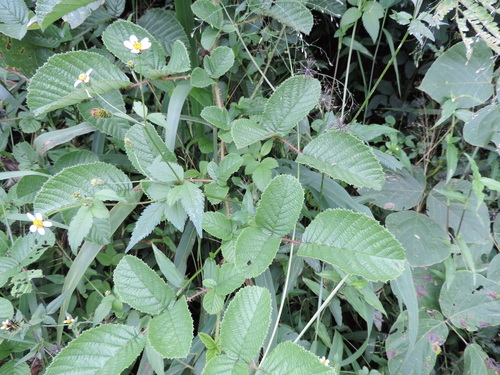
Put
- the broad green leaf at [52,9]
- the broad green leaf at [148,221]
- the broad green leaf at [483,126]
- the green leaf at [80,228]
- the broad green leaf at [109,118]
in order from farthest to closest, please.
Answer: the broad green leaf at [483,126] < the broad green leaf at [109,118] < the broad green leaf at [52,9] < the broad green leaf at [148,221] < the green leaf at [80,228]

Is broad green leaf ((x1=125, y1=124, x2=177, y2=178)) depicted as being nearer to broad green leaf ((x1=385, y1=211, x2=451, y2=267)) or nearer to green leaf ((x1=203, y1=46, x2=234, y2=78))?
green leaf ((x1=203, y1=46, x2=234, y2=78))

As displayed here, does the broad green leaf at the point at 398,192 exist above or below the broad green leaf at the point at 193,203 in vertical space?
below

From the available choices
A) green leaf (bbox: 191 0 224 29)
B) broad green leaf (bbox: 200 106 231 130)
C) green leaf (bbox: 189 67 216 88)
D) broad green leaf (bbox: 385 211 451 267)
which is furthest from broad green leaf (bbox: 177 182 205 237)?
broad green leaf (bbox: 385 211 451 267)

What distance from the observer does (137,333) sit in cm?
92

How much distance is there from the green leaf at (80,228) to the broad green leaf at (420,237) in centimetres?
91

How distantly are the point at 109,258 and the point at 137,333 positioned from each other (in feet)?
1.49

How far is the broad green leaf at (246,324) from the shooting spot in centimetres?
80

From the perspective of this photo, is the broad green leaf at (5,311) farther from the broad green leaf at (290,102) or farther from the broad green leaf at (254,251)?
the broad green leaf at (290,102)

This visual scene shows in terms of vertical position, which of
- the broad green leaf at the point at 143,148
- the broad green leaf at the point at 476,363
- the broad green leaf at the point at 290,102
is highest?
the broad green leaf at the point at 290,102

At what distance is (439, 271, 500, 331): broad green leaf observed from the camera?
124cm

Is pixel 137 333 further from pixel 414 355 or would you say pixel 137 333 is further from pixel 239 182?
pixel 414 355

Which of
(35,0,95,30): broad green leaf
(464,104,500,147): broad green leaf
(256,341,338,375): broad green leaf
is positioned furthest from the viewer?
(464,104,500,147): broad green leaf

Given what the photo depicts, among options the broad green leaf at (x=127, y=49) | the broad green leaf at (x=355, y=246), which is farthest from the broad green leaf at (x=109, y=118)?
the broad green leaf at (x=355, y=246)

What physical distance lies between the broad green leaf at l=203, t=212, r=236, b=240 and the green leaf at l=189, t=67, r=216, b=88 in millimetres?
393
